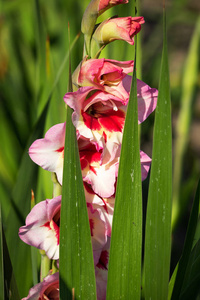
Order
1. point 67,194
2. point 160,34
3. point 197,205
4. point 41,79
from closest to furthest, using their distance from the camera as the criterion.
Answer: point 67,194 < point 197,205 < point 41,79 < point 160,34

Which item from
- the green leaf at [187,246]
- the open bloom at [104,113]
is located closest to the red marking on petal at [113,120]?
the open bloom at [104,113]

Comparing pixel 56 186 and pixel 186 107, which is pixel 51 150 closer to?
pixel 56 186

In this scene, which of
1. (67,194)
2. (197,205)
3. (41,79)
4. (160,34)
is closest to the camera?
(67,194)

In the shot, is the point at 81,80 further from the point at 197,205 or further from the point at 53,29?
the point at 53,29

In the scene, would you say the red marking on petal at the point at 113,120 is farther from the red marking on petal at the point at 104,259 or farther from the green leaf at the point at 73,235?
the red marking on petal at the point at 104,259

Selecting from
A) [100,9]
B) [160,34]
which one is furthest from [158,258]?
[160,34]
